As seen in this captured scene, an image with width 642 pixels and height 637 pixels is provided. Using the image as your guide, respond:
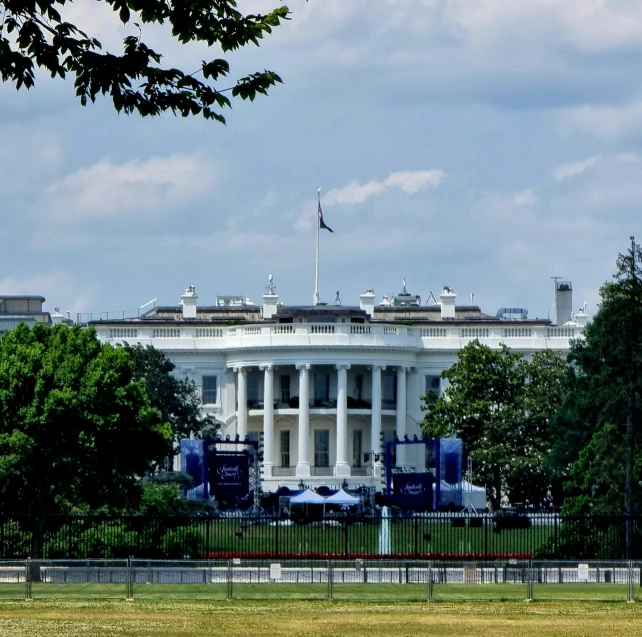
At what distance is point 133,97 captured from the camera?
18516 mm

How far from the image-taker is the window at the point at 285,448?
399ft

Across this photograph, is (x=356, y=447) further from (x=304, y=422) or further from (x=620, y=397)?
(x=620, y=397)

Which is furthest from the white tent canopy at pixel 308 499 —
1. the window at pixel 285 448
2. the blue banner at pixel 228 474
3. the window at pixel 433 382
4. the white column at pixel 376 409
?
the window at pixel 433 382

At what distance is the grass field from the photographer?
34.2 metres

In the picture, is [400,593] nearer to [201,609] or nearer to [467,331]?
[201,609]

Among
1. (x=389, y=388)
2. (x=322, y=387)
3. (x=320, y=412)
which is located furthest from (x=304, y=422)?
(x=389, y=388)

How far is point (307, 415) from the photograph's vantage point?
393ft

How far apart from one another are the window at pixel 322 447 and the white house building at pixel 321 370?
0.06 metres

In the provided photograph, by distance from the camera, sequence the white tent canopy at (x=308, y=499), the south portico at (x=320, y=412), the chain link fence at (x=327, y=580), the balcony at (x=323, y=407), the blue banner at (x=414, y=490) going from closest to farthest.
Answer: the chain link fence at (x=327, y=580), the blue banner at (x=414, y=490), the white tent canopy at (x=308, y=499), the south portico at (x=320, y=412), the balcony at (x=323, y=407)

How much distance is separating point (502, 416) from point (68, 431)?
47272 mm

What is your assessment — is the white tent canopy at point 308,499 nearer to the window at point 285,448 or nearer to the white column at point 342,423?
the white column at point 342,423

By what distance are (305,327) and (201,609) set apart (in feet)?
263

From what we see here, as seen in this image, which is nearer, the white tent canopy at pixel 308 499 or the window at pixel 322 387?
the white tent canopy at pixel 308 499

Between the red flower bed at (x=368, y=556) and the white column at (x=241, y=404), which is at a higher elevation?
the white column at (x=241, y=404)
